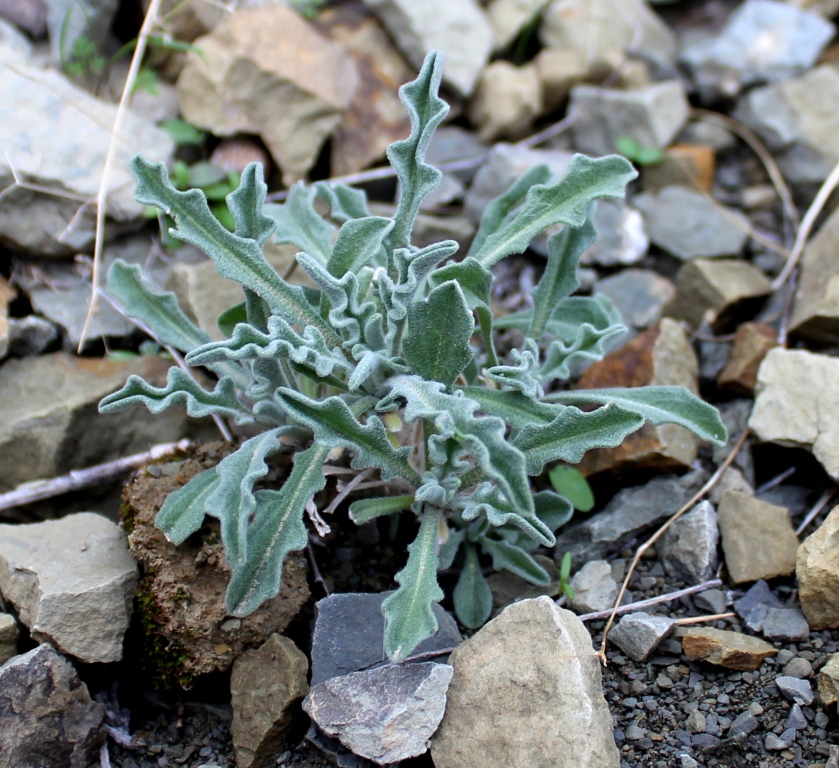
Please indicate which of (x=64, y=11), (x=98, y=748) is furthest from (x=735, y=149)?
(x=98, y=748)

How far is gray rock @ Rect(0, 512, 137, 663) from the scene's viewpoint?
218 centimetres

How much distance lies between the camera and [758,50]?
13.7ft

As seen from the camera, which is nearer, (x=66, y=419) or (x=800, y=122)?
(x=66, y=419)

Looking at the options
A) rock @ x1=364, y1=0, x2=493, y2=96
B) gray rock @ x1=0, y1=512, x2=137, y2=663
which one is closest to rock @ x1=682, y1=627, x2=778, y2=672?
gray rock @ x1=0, y1=512, x2=137, y2=663

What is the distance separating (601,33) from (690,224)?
124 cm

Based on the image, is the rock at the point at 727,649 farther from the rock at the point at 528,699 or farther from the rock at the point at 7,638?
the rock at the point at 7,638

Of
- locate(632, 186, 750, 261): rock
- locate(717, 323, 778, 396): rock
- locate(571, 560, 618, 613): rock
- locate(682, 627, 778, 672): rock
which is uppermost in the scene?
locate(632, 186, 750, 261): rock

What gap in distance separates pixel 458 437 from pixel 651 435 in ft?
3.22

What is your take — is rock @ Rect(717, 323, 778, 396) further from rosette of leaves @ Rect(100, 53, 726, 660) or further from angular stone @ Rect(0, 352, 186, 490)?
angular stone @ Rect(0, 352, 186, 490)

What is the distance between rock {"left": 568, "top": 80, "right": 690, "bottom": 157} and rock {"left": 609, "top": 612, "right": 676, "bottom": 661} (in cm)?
234

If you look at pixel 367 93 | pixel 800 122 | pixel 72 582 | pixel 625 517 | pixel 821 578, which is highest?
pixel 800 122

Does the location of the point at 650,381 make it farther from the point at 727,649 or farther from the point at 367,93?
the point at 367,93

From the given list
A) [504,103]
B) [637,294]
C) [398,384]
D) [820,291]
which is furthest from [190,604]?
[504,103]

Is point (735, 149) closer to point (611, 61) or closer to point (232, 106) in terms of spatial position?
point (611, 61)
